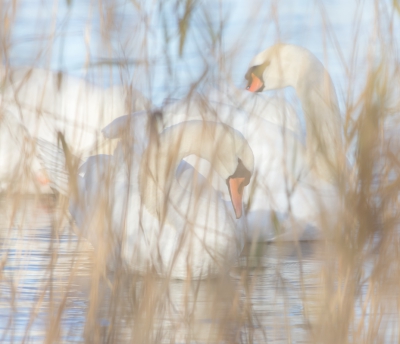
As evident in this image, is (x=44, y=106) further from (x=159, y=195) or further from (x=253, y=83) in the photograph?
(x=253, y=83)

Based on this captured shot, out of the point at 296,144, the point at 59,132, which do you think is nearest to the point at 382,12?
the point at 296,144

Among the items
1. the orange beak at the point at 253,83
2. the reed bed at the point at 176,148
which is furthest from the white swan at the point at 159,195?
the orange beak at the point at 253,83

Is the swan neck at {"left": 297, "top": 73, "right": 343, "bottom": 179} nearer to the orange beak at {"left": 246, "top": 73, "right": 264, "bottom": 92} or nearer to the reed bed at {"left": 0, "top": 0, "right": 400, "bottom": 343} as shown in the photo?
the reed bed at {"left": 0, "top": 0, "right": 400, "bottom": 343}

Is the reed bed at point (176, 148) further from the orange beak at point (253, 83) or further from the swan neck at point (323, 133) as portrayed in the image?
the orange beak at point (253, 83)

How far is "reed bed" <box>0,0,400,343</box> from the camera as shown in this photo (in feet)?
3.04

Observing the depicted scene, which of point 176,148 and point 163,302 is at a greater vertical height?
point 176,148

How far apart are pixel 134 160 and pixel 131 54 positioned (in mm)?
144

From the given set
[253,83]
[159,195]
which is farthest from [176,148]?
[253,83]

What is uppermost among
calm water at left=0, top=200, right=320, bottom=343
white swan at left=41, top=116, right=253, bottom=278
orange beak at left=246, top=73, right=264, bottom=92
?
orange beak at left=246, top=73, right=264, bottom=92

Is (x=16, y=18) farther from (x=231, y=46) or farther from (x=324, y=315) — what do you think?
(x=324, y=315)

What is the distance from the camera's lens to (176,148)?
930 millimetres

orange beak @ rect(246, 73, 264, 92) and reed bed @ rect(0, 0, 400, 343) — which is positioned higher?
orange beak @ rect(246, 73, 264, 92)

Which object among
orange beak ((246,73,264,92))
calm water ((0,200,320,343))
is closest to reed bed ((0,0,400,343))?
calm water ((0,200,320,343))

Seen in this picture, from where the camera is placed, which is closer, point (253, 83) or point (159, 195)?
point (159, 195)
